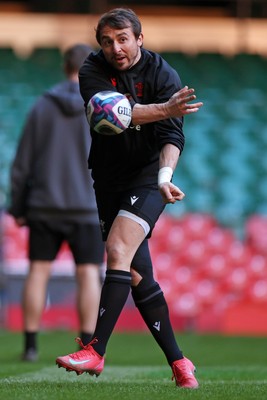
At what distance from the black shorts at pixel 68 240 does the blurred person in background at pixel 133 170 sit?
2477 mm

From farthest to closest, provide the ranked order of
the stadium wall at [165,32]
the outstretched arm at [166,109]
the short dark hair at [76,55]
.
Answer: the stadium wall at [165,32], the short dark hair at [76,55], the outstretched arm at [166,109]

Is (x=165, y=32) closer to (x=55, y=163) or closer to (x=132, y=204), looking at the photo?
(x=55, y=163)

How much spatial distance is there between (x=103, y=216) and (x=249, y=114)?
10.8m

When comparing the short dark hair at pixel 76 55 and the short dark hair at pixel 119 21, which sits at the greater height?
the short dark hair at pixel 76 55

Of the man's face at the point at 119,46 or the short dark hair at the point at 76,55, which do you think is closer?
the man's face at the point at 119,46

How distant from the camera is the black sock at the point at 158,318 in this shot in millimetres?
5055

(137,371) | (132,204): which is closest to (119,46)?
(132,204)

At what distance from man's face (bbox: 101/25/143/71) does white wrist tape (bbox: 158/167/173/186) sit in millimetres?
504

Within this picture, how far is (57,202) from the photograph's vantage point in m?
7.73

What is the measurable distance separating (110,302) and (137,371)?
2.05 metres

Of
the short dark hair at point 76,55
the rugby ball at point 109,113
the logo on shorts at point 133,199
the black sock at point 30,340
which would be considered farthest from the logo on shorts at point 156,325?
the short dark hair at point 76,55

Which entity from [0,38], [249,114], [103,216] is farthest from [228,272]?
[103,216]

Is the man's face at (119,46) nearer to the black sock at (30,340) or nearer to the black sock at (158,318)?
the black sock at (158,318)

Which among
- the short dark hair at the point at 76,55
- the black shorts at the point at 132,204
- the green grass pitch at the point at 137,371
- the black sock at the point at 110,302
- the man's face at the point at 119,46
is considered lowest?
the green grass pitch at the point at 137,371
